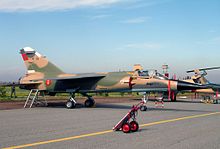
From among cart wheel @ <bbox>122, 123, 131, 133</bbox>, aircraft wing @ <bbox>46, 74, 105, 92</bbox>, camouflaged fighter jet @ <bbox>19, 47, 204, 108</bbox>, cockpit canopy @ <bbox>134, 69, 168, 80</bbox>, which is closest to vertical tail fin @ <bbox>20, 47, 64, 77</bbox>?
camouflaged fighter jet @ <bbox>19, 47, 204, 108</bbox>

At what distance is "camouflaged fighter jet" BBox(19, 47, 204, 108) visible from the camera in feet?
53.2

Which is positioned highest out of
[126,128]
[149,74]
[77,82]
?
[149,74]

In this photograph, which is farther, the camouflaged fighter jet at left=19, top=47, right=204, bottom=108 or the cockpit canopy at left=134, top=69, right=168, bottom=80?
the cockpit canopy at left=134, top=69, right=168, bottom=80

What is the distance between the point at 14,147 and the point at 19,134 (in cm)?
177

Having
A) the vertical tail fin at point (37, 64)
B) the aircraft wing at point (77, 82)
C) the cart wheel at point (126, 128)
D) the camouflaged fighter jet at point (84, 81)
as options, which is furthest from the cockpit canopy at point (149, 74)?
the cart wheel at point (126, 128)

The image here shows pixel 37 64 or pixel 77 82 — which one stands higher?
pixel 37 64

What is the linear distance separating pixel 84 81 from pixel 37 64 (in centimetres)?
437

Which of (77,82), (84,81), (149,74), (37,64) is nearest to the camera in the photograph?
(149,74)

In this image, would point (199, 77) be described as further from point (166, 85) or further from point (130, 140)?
point (130, 140)

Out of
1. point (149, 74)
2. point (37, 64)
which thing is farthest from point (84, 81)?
point (149, 74)

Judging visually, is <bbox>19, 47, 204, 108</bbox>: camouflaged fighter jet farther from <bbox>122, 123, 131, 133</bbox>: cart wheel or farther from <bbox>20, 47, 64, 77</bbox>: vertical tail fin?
<bbox>122, 123, 131, 133</bbox>: cart wheel

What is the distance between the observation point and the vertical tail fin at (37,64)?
66.7 feet

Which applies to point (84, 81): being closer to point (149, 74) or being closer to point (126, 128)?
point (149, 74)

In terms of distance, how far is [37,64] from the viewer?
2036 cm
